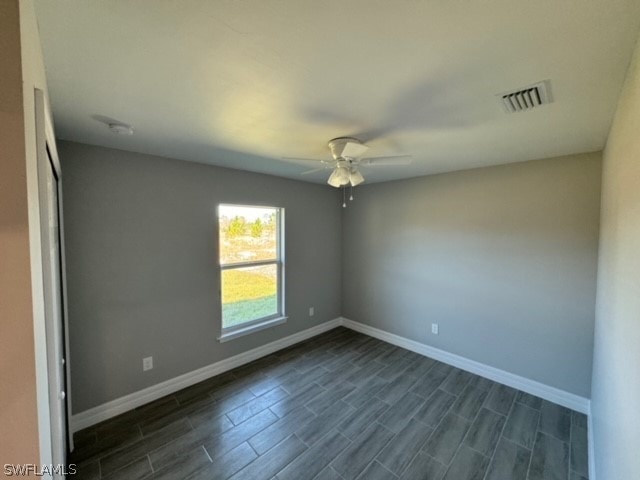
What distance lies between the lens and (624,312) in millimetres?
1150

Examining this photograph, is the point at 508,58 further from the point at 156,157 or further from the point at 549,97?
the point at 156,157

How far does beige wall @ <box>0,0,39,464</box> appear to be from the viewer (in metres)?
0.59

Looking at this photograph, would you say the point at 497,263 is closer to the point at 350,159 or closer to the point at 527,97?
the point at 527,97

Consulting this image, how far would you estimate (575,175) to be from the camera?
2422 millimetres

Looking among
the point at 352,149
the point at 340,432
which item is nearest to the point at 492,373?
the point at 340,432

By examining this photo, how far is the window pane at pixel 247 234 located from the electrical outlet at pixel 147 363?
1.17 meters

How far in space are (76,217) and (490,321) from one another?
4.19m

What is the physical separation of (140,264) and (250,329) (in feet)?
4.84

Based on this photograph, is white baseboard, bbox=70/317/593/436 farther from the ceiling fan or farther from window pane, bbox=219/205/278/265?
the ceiling fan

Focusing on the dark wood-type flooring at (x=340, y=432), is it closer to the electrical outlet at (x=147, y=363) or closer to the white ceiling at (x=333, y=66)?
the electrical outlet at (x=147, y=363)

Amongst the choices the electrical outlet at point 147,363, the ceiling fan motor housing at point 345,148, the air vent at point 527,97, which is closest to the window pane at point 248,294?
the electrical outlet at point 147,363

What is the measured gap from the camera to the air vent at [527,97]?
1327 millimetres

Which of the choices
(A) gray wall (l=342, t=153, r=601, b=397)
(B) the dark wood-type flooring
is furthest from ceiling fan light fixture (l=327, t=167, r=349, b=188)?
(B) the dark wood-type flooring

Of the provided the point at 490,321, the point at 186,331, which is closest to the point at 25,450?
the point at 186,331
